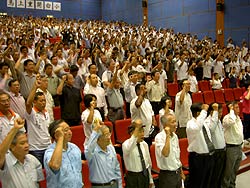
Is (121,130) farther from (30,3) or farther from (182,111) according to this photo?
(30,3)

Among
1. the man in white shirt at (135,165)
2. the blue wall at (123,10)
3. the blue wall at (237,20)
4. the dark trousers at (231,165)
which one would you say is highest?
the blue wall at (123,10)

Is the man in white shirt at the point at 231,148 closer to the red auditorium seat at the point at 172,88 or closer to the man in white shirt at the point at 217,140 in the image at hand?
the man in white shirt at the point at 217,140

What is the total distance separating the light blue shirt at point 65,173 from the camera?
2461 millimetres

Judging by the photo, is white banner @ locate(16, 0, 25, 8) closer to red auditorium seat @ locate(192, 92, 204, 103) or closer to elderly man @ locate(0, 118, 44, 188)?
red auditorium seat @ locate(192, 92, 204, 103)

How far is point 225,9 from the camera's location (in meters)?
13.3

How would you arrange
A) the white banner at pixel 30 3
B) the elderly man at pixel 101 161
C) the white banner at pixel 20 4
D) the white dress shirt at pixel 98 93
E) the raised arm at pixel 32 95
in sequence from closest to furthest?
the elderly man at pixel 101 161, the raised arm at pixel 32 95, the white dress shirt at pixel 98 93, the white banner at pixel 20 4, the white banner at pixel 30 3

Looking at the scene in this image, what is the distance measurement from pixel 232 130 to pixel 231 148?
0.24m

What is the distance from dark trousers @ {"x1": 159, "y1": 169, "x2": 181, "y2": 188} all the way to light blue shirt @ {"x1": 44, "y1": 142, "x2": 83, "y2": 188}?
1.07 metres

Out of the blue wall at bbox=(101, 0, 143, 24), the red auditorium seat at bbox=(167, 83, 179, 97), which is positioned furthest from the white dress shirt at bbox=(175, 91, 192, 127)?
the blue wall at bbox=(101, 0, 143, 24)

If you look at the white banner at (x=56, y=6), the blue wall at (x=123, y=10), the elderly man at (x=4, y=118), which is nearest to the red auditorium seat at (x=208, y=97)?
the elderly man at (x=4, y=118)

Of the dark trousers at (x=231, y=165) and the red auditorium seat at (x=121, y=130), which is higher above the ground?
the red auditorium seat at (x=121, y=130)

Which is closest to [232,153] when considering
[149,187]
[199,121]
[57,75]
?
[199,121]

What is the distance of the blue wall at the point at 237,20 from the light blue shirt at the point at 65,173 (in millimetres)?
11579

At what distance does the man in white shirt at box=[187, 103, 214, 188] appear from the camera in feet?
12.5
